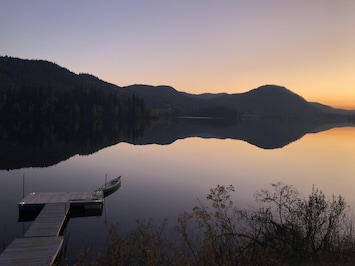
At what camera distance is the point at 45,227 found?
64.9 feet

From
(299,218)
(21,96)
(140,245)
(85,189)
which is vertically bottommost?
(85,189)

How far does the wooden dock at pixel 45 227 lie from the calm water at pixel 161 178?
1.07m

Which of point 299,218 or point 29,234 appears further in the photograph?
point 29,234

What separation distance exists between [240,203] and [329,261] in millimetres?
16416

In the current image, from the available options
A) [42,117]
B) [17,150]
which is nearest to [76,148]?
[17,150]

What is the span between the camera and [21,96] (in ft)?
459

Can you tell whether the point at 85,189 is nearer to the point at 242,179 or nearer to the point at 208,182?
the point at 208,182

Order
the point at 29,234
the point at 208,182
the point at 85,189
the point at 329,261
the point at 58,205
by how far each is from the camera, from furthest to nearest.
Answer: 1. the point at 208,182
2. the point at 85,189
3. the point at 58,205
4. the point at 29,234
5. the point at 329,261

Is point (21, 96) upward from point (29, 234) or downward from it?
upward

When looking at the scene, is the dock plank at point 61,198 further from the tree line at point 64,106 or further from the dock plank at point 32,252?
the tree line at point 64,106

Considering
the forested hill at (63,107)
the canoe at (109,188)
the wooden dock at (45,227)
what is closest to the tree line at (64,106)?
the forested hill at (63,107)

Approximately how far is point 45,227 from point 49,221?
1.26 m

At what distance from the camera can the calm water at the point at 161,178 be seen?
23250mm

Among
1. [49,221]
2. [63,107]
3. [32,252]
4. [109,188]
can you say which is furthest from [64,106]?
[32,252]
